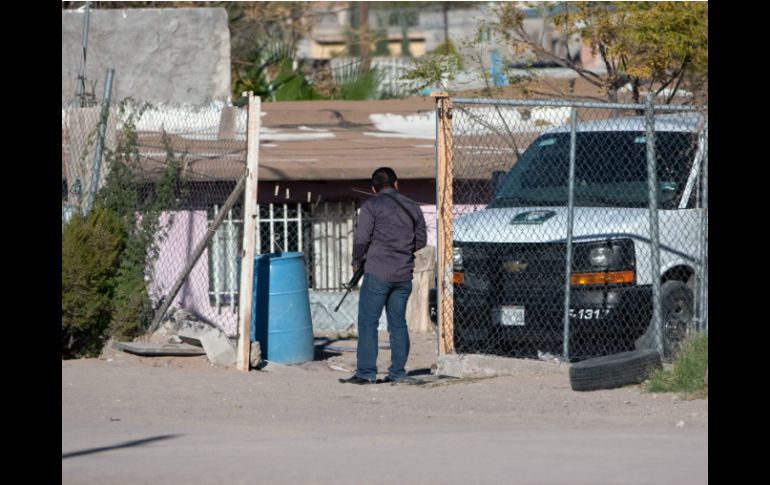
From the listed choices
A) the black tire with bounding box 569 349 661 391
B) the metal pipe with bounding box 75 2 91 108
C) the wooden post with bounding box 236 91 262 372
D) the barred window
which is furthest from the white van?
the metal pipe with bounding box 75 2 91 108

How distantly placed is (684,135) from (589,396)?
9.16ft

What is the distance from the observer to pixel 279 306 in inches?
424

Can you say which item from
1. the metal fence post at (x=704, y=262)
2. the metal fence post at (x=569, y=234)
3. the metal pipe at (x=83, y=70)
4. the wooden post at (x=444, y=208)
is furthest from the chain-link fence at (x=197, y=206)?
the metal fence post at (x=704, y=262)

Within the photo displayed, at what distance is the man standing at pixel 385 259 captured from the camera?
9484 millimetres

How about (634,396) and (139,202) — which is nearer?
(634,396)

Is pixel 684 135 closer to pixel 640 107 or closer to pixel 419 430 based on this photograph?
pixel 640 107

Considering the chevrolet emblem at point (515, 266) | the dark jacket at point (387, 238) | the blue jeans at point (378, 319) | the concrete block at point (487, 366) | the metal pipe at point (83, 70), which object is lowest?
the concrete block at point (487, 366)

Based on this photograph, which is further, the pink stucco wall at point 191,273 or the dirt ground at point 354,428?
the pink stucco wall at point 191,273

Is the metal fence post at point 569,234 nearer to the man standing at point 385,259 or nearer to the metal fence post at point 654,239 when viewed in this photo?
the metal fence post at point 654,239

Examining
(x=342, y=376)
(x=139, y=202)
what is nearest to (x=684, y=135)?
(x=342, y=376)

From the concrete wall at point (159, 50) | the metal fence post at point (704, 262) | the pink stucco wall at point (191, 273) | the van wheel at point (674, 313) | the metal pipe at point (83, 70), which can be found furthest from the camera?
the concrete wall at point (159, 50)

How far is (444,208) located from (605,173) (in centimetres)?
156

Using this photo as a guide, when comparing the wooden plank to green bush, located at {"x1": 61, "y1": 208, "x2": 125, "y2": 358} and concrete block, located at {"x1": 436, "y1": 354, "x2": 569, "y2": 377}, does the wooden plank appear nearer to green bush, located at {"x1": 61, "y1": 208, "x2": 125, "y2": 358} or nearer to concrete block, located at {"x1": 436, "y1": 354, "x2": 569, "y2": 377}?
green bush, located at {"x1": 61, "y1": 208, "x2": 125, "y2": 358}

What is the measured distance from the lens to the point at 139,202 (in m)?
11.6
